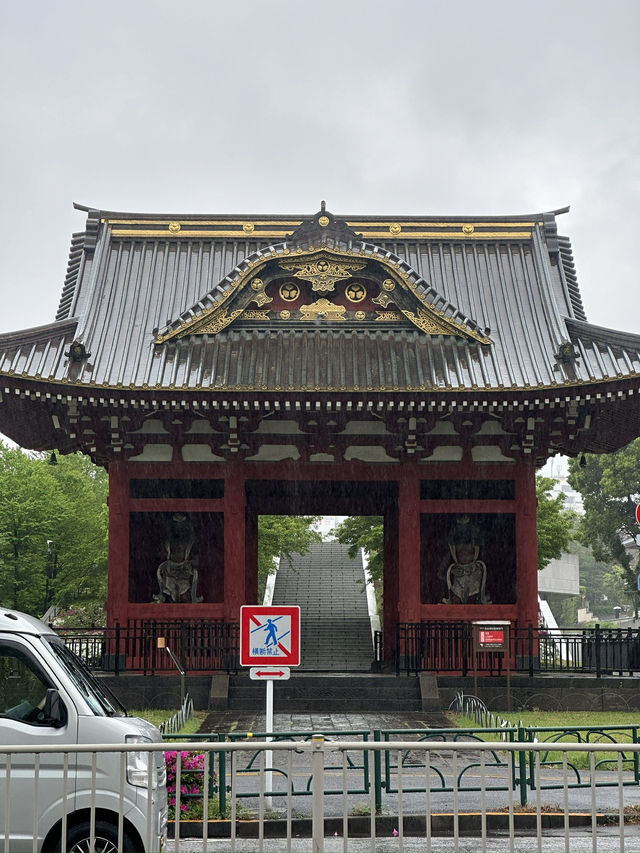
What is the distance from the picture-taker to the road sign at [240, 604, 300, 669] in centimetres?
1215

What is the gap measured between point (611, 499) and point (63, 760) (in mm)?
49126

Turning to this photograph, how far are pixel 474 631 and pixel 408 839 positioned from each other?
9.03 metres

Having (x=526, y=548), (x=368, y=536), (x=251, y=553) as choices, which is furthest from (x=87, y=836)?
(x=368, y=536)

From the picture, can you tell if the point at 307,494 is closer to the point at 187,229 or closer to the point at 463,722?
the point at 187,229

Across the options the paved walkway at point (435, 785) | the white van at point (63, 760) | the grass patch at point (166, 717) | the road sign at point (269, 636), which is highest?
the road sign at point (269, 636)

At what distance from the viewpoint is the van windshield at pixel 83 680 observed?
901cm

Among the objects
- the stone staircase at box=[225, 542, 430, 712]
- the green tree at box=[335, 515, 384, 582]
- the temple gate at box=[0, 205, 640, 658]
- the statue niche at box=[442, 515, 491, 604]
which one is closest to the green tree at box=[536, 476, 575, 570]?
the green tree at box=[335, 515, 384, 582]

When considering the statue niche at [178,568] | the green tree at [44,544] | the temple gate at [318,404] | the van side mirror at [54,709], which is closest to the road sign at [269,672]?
the van side mirror at [54,709]

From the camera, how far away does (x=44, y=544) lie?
130 ft

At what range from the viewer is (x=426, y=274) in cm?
2695

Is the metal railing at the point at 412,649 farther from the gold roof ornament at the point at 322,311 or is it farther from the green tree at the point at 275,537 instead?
the green tree at the point at 275,537

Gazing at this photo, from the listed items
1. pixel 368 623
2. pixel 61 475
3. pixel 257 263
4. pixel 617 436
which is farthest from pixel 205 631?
pixel 61 475

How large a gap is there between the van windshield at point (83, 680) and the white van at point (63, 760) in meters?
0.01

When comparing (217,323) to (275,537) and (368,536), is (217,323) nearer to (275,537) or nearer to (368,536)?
(368,536)
